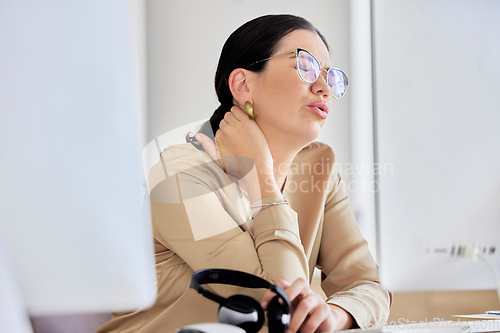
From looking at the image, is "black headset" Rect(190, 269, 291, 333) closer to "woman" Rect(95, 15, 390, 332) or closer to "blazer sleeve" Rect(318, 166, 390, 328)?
"woman" Rect(95, 15, 390, 332)

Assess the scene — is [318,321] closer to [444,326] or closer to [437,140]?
[444,326]

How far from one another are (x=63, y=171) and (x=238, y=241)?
15.3 inches

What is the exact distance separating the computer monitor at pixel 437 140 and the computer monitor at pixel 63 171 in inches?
24.3

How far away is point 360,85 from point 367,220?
0.29 metres

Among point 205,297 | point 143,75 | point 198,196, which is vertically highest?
point 143,75

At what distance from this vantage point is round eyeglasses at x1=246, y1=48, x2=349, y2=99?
92 cm

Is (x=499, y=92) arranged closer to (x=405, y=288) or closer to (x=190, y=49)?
(x=405, y=288)

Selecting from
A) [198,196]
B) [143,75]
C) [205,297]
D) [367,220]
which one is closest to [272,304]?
[205,297]

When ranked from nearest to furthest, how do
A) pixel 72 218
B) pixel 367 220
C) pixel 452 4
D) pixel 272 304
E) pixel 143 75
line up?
pixel 72 218
pixel 272 304
pixel 143 75
pixel 367 220
pixel 452 4

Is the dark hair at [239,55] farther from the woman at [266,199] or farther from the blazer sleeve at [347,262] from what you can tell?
the blazer sleeve at [347,262]

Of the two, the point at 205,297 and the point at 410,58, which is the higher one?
the point at 410,58

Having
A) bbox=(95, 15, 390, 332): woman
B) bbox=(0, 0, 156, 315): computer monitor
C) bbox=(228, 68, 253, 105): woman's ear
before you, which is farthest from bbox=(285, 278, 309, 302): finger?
bbox=(228, 68, 253, 105): woman's ear

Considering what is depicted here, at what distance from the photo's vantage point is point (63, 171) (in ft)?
1.69

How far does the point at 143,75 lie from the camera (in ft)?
2.78
